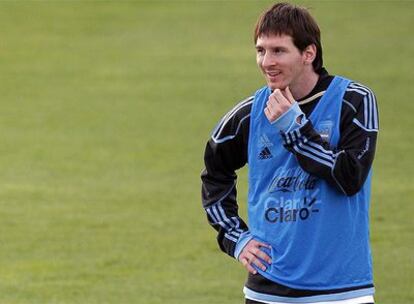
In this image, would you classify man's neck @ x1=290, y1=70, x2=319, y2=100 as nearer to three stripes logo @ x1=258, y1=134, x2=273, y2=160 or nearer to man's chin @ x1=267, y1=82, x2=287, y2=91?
man's chin @ x1=267, y1=82, x2=287, y2=91

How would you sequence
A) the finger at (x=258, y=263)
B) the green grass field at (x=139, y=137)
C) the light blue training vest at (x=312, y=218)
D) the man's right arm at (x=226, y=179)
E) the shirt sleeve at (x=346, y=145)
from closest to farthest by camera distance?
1. the shirt sleeve at (x=346, y=145)
2. the light blue training vest at (x=312, y=218)
3. the finger at (x=258, y=263)
4. the man's right arm at (x=226, y=179)
5. the green grass field at (x=139, y=137)

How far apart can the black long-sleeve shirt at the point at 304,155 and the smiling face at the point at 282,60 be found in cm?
10

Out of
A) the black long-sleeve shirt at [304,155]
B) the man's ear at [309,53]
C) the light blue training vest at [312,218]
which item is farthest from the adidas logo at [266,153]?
the man's ear at [309,53]

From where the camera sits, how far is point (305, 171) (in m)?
5.18

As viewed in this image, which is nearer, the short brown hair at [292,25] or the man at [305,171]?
the man at [305,171]

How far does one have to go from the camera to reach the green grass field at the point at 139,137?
11.6 metres

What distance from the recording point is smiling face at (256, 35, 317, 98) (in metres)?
5.23

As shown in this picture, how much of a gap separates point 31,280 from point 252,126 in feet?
20.4

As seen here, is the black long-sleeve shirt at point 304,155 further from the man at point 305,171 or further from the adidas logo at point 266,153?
the adidas logo at point 266,153

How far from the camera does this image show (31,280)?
1126cm

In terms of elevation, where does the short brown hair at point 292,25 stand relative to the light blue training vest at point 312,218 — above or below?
above

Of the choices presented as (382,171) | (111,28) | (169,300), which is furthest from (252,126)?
(111,28)

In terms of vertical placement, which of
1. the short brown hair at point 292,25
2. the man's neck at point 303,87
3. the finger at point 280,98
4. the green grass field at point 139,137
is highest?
the short brown hair at point 292,25

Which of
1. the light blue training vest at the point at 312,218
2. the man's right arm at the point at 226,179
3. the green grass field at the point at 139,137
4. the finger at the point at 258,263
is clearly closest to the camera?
the light blue training vest at the point at 312,218
